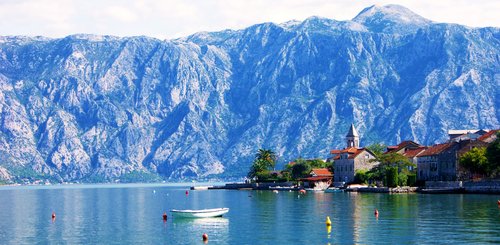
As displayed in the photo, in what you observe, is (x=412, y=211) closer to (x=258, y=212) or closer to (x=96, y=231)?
(x=258, y=212)

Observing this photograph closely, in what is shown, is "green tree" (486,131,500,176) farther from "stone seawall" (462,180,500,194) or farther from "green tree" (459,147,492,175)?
"stone seawall" (462,180,500,194)

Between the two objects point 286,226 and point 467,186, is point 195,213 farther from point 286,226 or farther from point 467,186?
point 467,186

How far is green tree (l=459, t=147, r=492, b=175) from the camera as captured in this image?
18312 centimetres

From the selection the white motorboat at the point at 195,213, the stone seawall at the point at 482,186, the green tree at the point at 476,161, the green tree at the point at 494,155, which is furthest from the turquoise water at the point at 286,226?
the green tree at the point at 476,161

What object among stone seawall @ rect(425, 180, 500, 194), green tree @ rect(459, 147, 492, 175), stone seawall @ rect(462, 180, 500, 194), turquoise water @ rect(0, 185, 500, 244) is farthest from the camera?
green tree @ rect(459, 147, 492, 175)

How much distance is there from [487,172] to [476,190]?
337 inches

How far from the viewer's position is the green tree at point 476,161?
183125mm

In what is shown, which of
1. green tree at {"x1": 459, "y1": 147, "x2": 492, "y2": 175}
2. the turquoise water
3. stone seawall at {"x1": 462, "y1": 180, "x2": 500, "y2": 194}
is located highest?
green tree at {"x1": 459, "y1": 147, "x2": 492, "y2": 175}

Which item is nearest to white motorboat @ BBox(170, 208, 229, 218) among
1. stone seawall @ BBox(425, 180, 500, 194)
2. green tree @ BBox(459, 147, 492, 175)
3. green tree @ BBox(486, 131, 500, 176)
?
stone seawall @ BBox(425, 180, 500, 194)


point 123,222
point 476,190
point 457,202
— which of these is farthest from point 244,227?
point 476,190

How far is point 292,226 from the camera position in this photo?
10469 centimetres

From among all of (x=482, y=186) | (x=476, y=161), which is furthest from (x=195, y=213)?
(x=476, y=161)

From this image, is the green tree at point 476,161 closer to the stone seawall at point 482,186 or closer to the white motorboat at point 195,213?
the stone seawall at point 482,186

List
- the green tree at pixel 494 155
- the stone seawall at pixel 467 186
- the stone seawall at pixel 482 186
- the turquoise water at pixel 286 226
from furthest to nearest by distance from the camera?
the green tree at pixel 494 155
the stone seawall at pixel 467 186
the stone seawall at pixel 482 186
the turquoise water at pixel 286 226
